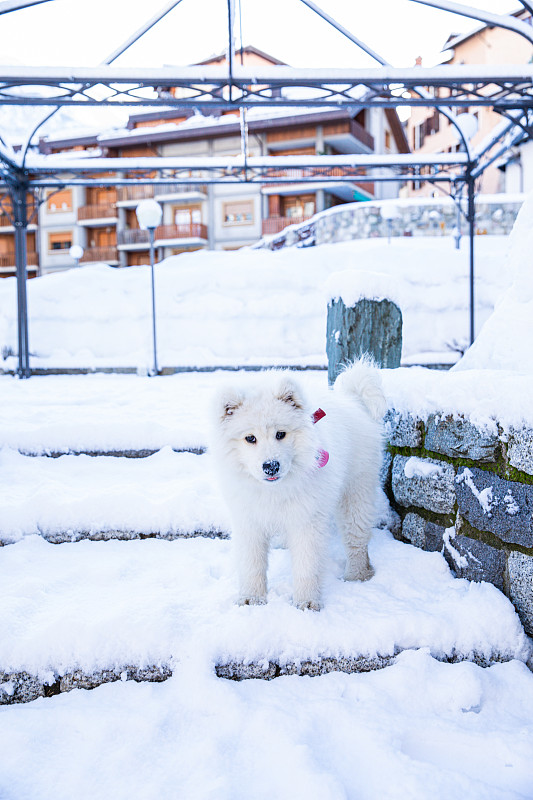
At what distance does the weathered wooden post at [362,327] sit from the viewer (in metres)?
4.05

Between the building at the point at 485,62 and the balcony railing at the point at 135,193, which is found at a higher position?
the building at the point at 485,62

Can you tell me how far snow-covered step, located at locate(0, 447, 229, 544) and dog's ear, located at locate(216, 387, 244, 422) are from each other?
3.30 ft

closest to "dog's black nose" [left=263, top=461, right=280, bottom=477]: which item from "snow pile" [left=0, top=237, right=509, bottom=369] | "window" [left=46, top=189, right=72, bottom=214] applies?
"snow pile" [left=0, top=237, right=509, bottom=369]

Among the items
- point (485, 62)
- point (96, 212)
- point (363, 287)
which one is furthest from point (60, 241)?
point (363, 287)

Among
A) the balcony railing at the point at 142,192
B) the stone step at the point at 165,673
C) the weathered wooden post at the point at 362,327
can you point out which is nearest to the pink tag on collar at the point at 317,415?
the stone step at the point at 165,673

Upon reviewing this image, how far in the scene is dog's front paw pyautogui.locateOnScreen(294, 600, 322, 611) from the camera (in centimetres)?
245

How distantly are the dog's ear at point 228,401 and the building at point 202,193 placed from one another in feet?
85.5

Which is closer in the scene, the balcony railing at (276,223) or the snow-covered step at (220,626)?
the snow-covered step at (220,626)

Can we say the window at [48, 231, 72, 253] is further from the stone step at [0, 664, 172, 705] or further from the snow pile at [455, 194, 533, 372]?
the stone step at [0, 664, 172, 705]

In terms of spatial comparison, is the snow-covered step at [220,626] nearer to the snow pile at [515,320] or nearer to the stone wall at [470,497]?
the stone wall at [470,497]

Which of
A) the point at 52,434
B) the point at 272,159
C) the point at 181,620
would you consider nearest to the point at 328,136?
the point at 272,159

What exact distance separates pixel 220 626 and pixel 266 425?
2.79ft

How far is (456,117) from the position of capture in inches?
316

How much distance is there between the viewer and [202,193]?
1178 inches
